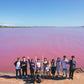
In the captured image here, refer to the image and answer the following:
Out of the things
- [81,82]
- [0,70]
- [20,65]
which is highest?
[20,65]

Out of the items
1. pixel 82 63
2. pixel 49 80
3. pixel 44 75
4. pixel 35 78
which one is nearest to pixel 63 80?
pixel 49 80

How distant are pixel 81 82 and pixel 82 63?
127 inches

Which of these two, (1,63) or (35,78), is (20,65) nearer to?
(35,78)

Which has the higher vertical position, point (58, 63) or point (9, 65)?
point (58, 63)

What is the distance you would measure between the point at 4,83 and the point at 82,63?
592cm

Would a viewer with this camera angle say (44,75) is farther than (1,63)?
No

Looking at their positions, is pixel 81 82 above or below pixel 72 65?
below

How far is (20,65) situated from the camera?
4430 millimetres

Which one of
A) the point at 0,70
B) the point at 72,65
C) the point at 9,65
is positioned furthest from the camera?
the point at 9,65

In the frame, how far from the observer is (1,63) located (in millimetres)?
7215

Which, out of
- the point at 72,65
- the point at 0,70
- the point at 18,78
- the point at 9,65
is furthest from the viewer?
the point at 9,65

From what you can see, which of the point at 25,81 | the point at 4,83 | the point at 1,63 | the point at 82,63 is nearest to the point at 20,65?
the point at 25,81

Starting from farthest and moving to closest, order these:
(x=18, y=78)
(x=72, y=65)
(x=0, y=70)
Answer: (x=0, y=70)
(x=18, y=78)
(x=72, y=65)

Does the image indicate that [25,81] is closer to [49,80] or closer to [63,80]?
[49,80]
